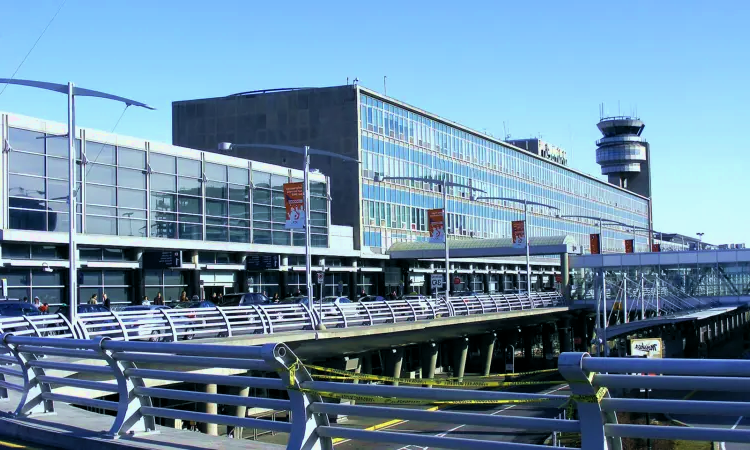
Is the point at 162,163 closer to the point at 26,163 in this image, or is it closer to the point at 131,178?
the point at 131,178

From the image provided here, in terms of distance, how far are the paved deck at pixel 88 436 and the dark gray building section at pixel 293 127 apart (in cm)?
6280

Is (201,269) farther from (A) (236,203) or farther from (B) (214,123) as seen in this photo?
(B) (214,123)

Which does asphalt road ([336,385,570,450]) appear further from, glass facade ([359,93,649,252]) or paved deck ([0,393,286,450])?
glass facade ([359,93,649,252])

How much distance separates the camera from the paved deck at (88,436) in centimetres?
794

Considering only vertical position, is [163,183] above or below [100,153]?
below

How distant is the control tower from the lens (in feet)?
644

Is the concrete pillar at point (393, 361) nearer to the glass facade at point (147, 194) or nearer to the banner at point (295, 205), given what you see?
the banner at point (295, 205)

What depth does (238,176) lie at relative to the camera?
5828 centimetres

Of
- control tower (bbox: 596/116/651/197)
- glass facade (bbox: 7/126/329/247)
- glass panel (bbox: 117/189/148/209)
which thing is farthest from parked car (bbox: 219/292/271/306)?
control tower (bbox: 596/116/651/197)

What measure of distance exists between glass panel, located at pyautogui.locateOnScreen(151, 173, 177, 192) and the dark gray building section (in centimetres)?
2241

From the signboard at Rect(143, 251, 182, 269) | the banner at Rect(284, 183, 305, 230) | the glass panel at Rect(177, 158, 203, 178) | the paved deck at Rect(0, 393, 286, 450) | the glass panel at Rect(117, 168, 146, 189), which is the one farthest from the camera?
the glass panel at Rect(177, 158, 203, 178)

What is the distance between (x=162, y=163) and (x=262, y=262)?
31.7 feet

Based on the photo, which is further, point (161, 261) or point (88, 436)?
point (161, 261)

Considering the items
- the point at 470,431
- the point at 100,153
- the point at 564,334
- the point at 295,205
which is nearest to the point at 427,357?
the point at 295,205
